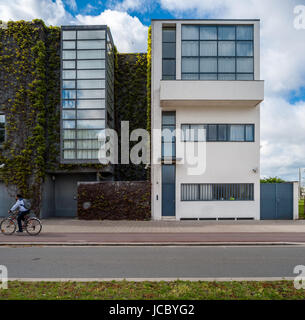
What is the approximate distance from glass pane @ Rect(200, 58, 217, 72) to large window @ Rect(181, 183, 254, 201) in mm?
7352

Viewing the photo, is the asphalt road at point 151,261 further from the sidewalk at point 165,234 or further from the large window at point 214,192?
the large window at point 214,192

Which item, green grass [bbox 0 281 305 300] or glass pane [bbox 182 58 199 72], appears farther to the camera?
glass pane [bbox 182 58 199 72]

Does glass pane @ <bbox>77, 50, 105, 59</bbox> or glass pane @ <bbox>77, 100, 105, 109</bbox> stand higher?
glass pane @ <bbox>77, 50, 105, 59</bbox>

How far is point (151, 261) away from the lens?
25.0 feet

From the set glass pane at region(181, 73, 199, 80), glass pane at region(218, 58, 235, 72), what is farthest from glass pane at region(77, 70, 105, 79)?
glass pane at region(218, 58, 235, 72)

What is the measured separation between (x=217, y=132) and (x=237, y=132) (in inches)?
51.0

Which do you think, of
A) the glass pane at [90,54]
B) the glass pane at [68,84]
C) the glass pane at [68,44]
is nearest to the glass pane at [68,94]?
the glass pane at [68,84]

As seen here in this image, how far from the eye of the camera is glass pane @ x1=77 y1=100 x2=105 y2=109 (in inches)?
697

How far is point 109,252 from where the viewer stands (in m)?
8.86

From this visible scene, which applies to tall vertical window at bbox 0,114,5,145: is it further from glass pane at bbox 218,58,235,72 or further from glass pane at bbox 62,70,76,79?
glass pane at bbox 218,58,235,72

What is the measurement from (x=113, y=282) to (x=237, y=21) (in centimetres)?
1761

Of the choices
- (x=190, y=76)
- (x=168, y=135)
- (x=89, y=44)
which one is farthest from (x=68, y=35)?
(x=168, y=135)

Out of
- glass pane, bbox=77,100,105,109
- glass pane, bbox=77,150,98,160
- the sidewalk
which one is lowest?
the sidewalk

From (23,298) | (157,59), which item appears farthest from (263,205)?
(23,298)
